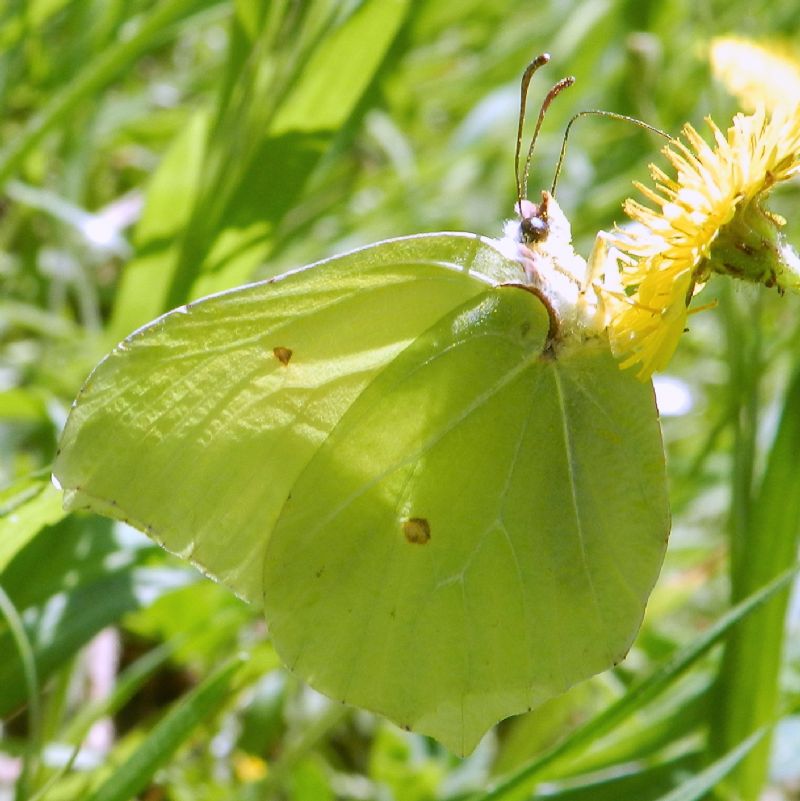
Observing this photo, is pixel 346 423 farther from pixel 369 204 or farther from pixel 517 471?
pixel 369 204

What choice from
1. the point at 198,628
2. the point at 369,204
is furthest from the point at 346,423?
the point at 369,204

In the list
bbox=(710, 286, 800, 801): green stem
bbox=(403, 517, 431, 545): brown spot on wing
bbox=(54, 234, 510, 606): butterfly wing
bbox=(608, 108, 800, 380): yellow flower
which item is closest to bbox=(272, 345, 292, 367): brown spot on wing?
bbox=(54, 234, 510, 606): butterfly wing

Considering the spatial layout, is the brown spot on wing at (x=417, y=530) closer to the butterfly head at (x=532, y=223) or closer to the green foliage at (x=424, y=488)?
the green foliage at (x=424, y=488)

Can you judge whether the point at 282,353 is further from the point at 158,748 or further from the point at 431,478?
the point at 158,748

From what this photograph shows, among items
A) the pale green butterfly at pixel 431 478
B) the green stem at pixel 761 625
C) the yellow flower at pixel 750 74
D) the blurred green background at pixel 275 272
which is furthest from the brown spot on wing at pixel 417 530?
the yellow flower at pixel 750 74

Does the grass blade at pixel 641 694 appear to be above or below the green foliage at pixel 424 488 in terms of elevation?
below
